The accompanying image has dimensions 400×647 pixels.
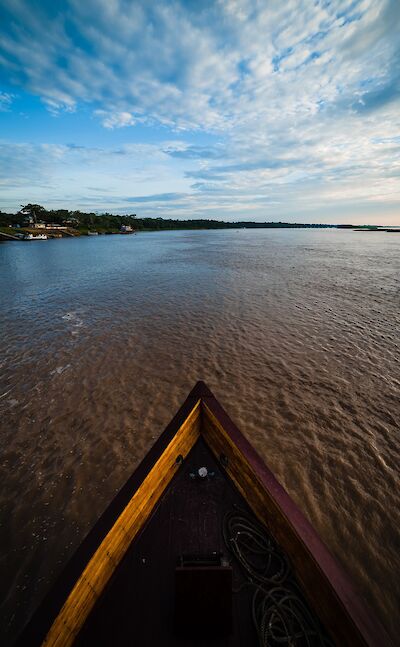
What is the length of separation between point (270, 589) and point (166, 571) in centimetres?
135

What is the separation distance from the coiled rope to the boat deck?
0.12 metres

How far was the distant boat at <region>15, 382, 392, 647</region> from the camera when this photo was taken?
8.37 feet

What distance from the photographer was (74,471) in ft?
18.8

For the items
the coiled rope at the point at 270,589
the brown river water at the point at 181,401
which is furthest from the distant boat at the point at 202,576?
the brown river water at the point at 181,401

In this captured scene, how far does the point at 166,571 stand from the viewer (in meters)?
3.34

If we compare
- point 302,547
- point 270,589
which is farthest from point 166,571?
point 302,547

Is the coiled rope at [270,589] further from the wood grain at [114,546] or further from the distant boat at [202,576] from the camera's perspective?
the wood grain at [114,546]

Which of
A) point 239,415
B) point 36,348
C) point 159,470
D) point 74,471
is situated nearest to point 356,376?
point 239,415

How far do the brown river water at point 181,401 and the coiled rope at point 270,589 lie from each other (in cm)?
167

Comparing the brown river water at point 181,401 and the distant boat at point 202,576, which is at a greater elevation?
the distant boat at point 202,576

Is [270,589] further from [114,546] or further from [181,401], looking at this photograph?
[181,401]

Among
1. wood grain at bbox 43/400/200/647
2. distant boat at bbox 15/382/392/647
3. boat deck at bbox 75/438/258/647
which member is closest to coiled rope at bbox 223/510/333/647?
distant boat at bbox 15/382/392/647

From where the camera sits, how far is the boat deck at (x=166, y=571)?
2.83 m

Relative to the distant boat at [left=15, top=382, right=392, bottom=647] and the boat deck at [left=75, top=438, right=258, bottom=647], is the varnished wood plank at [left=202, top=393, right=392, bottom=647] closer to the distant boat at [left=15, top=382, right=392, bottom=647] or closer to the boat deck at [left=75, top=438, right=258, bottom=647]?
the distant boat at [left=15, top=382, right=392, bottom=647]
